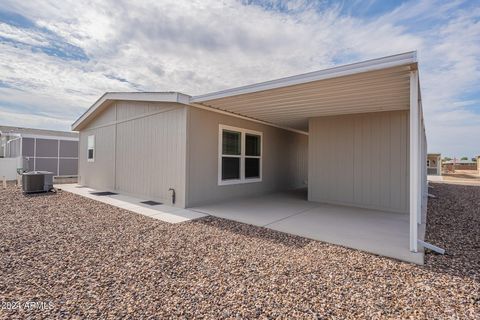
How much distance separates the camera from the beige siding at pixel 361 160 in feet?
19.8

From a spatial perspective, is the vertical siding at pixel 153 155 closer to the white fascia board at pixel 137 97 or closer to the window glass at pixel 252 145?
the white fascia board at pixel 137 97

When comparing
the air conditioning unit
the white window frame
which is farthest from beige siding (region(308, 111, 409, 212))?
the air conditioning unit

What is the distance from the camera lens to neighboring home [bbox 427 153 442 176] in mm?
24250

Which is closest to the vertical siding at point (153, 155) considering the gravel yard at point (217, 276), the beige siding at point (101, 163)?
the beige siding at point (101, 163)

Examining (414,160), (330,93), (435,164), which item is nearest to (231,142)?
(330,93)

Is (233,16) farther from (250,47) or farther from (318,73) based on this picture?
(318,73)

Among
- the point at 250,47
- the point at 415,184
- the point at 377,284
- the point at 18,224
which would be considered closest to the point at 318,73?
the point at 415,184

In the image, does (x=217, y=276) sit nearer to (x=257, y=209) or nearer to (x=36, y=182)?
(x=257, y=209)

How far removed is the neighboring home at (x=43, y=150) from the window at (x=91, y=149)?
548 centimetres

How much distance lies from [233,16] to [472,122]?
19.5 m

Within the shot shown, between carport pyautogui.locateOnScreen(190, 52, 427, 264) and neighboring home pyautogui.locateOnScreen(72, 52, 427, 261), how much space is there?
0.03 meters

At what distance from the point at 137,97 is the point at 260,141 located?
13.7ft

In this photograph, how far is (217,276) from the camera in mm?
2553

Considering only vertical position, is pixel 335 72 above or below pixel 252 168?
above
